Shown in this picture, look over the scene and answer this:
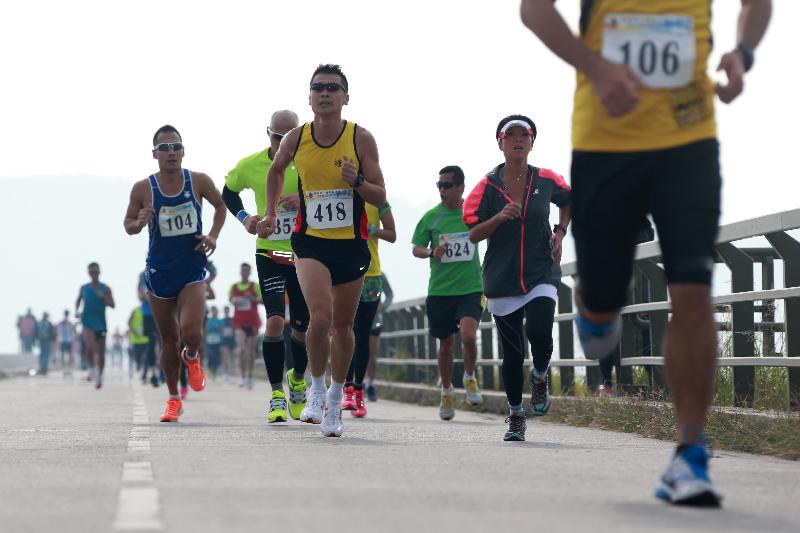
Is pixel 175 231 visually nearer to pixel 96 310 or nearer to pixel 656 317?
pixel 656 317

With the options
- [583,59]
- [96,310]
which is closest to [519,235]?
[583,59]

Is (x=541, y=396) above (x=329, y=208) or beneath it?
beneath

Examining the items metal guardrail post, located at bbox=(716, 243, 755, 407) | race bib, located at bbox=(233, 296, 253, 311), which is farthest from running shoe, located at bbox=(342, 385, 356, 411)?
race bib, located at bbox=(233, 296, 253, 311)

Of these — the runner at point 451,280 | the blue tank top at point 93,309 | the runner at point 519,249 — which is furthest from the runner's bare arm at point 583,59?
the blue tank top at point 93,309

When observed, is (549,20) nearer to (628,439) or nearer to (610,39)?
(610,39)

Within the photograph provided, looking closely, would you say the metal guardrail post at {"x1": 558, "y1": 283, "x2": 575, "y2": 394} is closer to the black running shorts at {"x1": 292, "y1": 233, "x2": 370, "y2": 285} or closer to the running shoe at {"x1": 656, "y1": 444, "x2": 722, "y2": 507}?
the black running shorts at {"x1": 292, "y1": 233, "x2": 370, "y2": 285}

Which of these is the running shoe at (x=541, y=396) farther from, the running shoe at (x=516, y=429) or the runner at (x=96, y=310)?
the runner at (x=96, y=310)

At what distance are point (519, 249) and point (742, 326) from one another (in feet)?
4.67

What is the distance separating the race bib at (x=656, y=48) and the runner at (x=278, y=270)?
5.98 meters

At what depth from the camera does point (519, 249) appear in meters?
10.4

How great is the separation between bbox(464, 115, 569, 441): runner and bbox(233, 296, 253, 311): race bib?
63.9 ft

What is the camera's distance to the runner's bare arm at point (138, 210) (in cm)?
1271

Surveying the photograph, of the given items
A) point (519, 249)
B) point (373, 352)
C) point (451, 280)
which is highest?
point (451, 280)

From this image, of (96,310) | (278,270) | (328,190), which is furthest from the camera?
(96,310)
